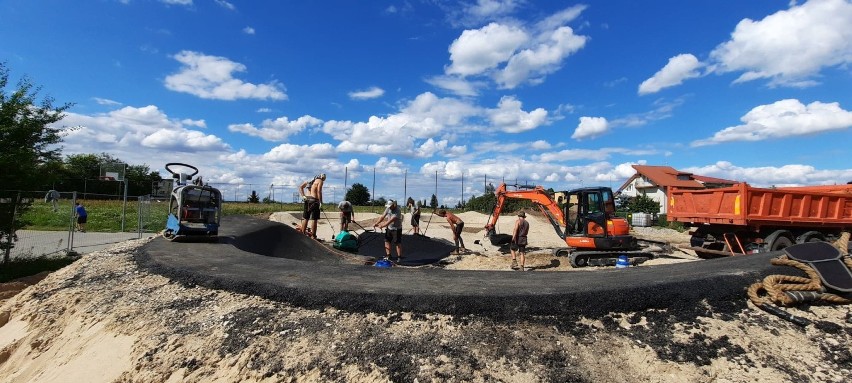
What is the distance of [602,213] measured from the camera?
12375 mm

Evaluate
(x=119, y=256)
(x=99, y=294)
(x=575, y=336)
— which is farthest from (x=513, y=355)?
(x=119, y=256)

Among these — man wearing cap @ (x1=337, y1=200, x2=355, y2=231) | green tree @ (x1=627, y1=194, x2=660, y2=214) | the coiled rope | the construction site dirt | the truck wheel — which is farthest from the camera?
green tree @ (x1=627, y1=194, x2=660, y2=214)

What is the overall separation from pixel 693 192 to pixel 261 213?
2332cm

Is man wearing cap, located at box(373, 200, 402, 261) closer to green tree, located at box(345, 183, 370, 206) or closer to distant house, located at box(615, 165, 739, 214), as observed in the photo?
A: green tree, located at box(345, 183, 370, 206)

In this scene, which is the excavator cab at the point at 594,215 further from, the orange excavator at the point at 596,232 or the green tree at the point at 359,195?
the green tree at the point at 359,195

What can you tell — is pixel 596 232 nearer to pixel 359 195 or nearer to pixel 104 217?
pixel 104 217

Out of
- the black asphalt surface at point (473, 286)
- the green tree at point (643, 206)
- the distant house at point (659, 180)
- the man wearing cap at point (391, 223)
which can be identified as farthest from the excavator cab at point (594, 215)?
the distant house at point (659, 180)

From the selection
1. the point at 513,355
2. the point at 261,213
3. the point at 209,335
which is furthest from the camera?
the point at 261,213

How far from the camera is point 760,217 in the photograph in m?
10.5

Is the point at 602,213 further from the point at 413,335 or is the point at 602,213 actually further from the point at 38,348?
the point at 38,348

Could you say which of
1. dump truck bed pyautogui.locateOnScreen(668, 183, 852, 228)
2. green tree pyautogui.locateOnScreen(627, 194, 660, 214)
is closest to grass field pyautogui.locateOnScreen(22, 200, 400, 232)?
dump truck bed pyautogui.locateOnScreen(668, 183, 852, 228)

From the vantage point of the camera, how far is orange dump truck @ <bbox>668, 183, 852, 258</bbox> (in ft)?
34.7

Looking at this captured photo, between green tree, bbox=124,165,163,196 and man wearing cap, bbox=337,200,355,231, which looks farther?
green tree, bbox=124,165,163,196

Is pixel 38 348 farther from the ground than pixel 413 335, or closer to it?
closer to it
